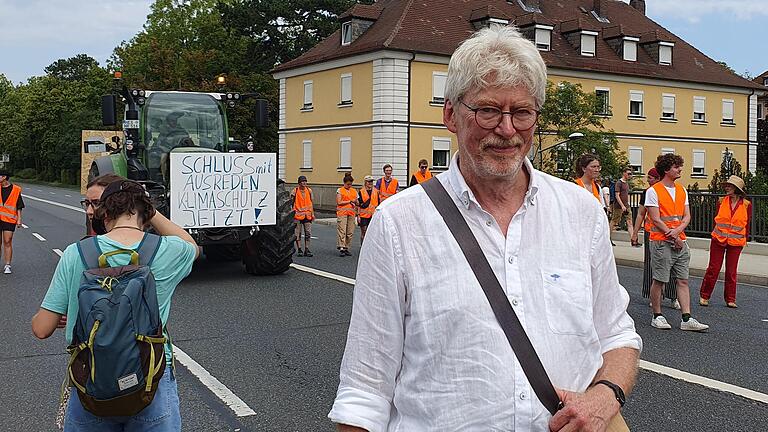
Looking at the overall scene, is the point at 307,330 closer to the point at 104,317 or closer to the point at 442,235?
the point at 104,317

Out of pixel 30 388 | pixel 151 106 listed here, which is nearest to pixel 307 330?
pixel 30 388

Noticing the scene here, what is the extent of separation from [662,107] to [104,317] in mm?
48260

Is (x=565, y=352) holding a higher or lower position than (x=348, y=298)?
higher

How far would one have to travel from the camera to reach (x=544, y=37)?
Answer: 44938 millimetres

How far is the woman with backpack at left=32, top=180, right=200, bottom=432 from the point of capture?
356 centimetres

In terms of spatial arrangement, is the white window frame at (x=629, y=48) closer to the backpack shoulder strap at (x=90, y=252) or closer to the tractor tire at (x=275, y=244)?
the tractor tire at (x=275, y=244)

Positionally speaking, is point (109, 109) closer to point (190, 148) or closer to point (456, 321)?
point (190, 148)

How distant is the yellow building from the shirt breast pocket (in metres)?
36.7

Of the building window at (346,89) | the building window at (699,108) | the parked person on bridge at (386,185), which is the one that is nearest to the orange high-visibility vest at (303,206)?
the parked person on bridge at (386,185)

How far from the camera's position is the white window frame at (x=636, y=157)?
155ft

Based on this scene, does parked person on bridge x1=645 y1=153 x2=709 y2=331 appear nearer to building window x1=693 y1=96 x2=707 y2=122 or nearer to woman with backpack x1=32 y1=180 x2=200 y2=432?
woman with backpack x1=32 y1=180 x2=200 y2=432

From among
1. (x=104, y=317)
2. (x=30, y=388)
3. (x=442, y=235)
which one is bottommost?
(x=30, y=388)

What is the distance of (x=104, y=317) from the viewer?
11.6ft

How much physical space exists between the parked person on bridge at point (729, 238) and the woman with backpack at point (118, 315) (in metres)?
9.08
